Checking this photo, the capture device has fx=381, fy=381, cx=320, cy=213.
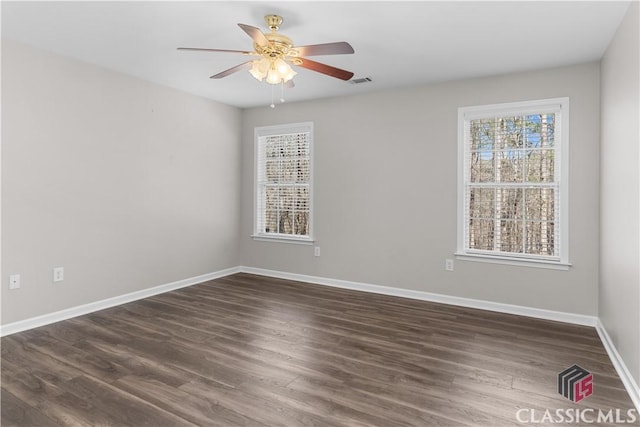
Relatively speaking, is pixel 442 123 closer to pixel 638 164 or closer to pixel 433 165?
pixel 433 165

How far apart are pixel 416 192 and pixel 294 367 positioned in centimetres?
254

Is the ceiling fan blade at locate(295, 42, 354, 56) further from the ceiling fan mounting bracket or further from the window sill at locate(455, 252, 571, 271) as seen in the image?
the window sill at locate(455, 252, 571, 271)

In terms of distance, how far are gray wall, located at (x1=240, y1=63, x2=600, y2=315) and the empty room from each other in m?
0.02

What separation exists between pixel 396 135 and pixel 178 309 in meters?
3.09

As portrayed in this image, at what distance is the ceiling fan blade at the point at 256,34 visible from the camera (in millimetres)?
2254

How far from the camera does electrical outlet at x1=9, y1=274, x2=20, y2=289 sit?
3.23 m

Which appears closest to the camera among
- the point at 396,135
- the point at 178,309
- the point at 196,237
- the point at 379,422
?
the point at 379,422

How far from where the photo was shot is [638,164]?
220 centimetres

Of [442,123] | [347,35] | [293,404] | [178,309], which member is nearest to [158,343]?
[178,309]

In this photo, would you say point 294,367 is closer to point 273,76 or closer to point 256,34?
point 273,76

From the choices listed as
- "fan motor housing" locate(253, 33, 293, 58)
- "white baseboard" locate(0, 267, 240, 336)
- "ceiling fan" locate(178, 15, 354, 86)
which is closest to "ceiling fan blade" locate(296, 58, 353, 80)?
"ceiling fan" locate(178, 15, 354, 86)

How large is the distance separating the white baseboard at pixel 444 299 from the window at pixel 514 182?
468 mm

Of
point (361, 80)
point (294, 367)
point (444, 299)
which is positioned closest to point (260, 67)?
point (361, 80)

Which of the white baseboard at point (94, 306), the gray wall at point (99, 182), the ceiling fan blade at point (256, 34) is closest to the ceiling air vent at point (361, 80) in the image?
the ceiling fan blade at point (256, 34)
